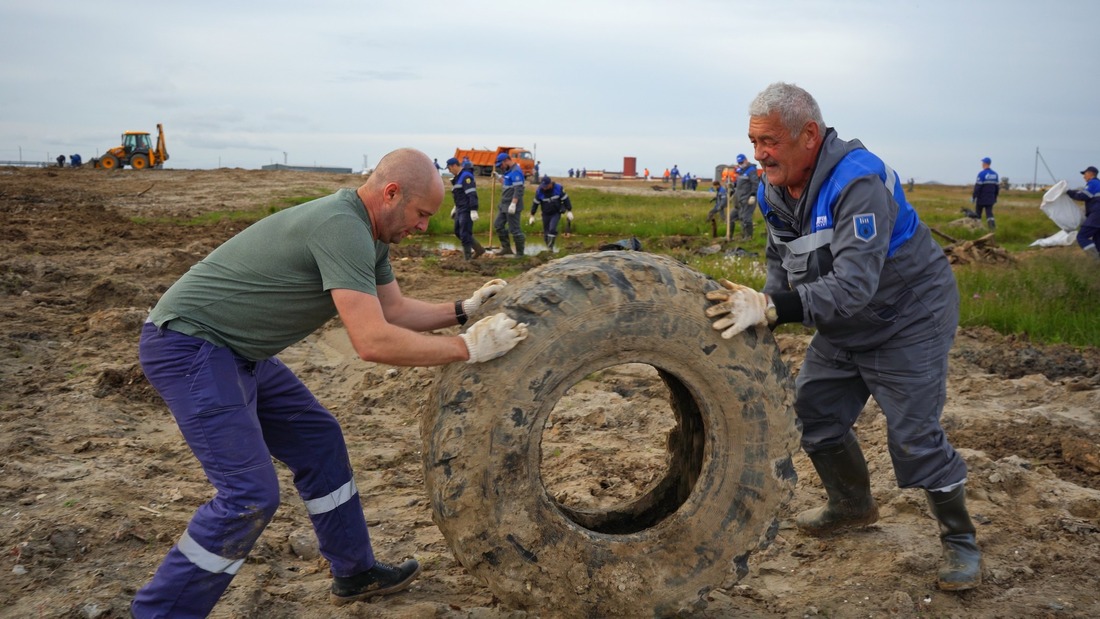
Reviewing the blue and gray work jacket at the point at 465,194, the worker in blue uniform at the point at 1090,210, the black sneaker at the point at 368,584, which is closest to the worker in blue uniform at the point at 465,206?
the blue and gray work jacket at the point at 465,194

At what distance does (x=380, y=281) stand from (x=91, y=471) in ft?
8.29

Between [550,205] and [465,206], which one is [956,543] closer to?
[465,206]

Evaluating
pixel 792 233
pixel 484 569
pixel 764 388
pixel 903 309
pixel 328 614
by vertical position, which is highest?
pixel 792 233

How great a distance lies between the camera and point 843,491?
13.9 ft

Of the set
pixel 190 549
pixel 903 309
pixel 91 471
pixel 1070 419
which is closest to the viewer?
pixel 190 549

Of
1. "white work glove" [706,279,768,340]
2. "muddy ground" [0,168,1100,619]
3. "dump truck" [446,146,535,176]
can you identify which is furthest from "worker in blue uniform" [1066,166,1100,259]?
"dump truck" [446,146,535,176]

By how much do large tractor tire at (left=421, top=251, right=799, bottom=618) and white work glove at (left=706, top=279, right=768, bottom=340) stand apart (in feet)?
0.15

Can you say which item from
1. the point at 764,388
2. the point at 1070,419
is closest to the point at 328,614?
the point at 764,388

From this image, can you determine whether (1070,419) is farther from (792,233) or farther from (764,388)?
(764,388)

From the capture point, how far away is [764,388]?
3.11 m

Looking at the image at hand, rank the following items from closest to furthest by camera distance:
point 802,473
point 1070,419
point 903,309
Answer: point 903,309
point 802,473
point 1070,419

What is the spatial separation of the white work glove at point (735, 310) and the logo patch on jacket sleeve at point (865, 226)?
19.4 inches

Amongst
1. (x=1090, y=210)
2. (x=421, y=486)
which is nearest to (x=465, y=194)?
(x=1090, y=210)

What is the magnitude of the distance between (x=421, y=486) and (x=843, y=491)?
245 cm
